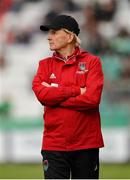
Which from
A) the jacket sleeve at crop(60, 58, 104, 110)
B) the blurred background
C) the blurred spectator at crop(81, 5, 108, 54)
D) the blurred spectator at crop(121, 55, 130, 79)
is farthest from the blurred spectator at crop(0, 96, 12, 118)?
the jacket sleeve at crop(60, 58, 104, 110)

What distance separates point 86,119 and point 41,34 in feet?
28.2

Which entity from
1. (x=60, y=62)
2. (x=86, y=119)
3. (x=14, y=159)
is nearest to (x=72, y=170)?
(x=86, y=119)

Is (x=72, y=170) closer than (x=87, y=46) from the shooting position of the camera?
Yes

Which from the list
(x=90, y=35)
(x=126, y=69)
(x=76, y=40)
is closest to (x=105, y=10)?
(x=90, y=35)

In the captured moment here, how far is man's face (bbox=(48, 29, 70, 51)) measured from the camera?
6.83 metres

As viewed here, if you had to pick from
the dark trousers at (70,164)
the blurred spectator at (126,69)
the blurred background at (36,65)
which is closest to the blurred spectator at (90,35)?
the blurred background at (36,65)

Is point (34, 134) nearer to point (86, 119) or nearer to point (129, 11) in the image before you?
point (129, 11)

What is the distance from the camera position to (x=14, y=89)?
49.7 feet

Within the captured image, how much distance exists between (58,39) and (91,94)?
534 mm

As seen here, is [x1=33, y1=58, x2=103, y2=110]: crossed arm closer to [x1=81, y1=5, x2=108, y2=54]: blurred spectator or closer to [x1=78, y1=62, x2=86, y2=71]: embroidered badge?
[x1=78, y1=62, x2=86, y2=71]: embroidered badge

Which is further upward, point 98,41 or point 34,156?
point 98,41

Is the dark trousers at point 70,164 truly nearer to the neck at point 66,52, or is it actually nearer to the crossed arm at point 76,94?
the crossed arm at point 76,94

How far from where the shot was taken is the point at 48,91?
269 inches

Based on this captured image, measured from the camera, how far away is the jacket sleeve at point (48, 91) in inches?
265
